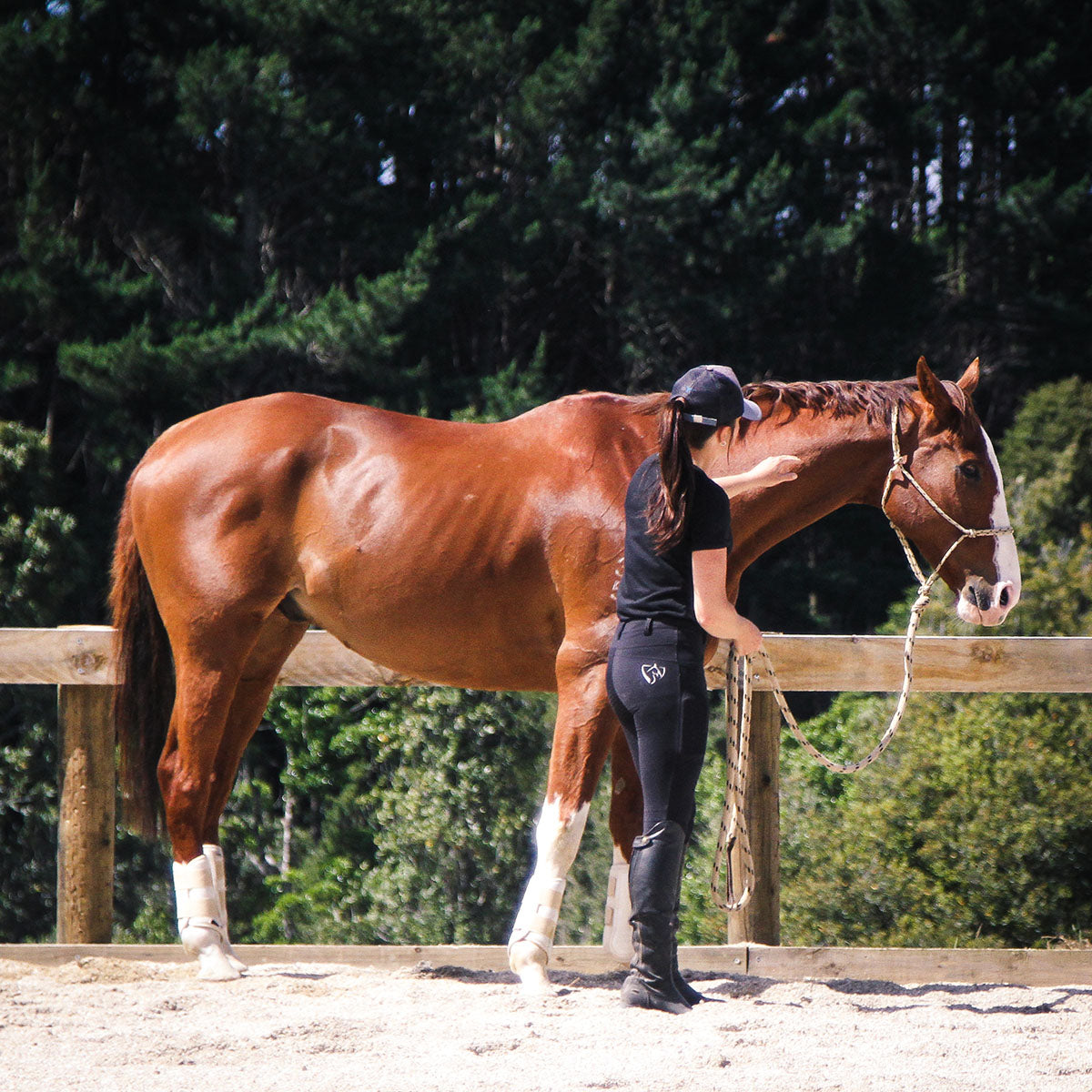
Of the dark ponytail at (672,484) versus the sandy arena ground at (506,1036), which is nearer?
the sandy arena ground at (506,1036)

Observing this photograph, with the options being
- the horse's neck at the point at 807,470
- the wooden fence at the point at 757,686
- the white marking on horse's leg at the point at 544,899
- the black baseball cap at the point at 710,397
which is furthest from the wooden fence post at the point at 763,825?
the black baseball cap at the point at 710,397

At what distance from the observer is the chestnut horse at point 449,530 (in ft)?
12.8

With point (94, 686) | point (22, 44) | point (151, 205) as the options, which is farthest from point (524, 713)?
point (22, 44)

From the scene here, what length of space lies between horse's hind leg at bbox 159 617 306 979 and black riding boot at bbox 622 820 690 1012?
1403 mm

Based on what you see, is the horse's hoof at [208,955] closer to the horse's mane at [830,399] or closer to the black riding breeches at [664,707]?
the black riding breeches at [664,707]

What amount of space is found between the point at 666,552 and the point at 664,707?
410 millimetres

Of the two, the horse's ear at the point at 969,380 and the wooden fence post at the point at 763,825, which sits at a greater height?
the horse's ear at the point at 969,380

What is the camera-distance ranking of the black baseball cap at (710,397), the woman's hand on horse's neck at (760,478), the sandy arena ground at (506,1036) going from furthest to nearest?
the woman's hand on horse's neck at (760,478)
the black baseball cap at (710,397)
the sandy arena ground at (506,1036)

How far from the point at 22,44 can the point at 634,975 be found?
1855 centimetres

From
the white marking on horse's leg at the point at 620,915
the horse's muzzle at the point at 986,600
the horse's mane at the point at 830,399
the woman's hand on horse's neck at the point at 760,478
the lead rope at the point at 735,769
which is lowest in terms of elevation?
the white marking on horse's leg at the point at 620,915

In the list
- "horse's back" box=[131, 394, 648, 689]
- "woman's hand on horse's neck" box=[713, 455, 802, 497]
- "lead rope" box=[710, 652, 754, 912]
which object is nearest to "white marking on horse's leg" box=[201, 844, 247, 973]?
"horse's back" box=[131, 394, 648, 689]

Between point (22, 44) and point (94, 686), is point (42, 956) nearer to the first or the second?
point (94, 686)

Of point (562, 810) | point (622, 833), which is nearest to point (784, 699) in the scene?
point (622, 833)

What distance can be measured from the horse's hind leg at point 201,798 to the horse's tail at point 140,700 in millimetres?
148
